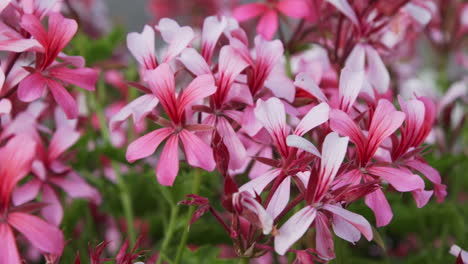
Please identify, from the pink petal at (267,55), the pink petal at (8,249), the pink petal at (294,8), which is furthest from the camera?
the pink petal at (294,8)

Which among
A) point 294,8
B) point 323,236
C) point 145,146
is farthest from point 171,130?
point 294,8

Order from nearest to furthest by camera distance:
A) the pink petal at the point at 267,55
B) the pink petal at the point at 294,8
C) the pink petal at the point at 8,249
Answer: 1. the pink petal at the point at 8,249
2. the pink petal at the point at 267,55
3. the pink petal at the point at 294,8

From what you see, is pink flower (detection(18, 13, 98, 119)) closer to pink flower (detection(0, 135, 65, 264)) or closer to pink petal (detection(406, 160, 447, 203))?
pink flower (detection(0, 135, 65, 264))

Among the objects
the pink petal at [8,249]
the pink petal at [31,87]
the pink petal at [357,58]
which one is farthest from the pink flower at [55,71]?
the pink petal at [357,58]

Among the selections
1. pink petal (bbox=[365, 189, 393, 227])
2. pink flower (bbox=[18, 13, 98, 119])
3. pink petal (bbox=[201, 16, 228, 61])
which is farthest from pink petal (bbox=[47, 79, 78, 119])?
pink petal (bbox=[365, 189, 393, 227])

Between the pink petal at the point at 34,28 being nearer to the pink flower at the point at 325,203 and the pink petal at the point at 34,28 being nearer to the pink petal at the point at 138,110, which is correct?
the pink petal at the point at 138,110

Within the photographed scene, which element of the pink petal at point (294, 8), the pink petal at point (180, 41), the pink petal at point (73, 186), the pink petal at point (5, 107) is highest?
the pink petal at point (180, 41)

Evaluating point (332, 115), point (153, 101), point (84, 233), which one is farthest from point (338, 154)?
point (84, 233)
